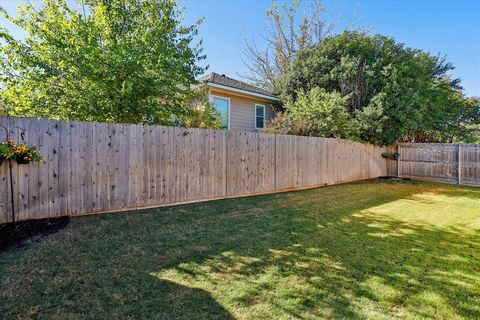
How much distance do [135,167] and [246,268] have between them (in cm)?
351

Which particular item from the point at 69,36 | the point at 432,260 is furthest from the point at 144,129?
the point at 432,260

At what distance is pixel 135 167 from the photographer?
549 cm

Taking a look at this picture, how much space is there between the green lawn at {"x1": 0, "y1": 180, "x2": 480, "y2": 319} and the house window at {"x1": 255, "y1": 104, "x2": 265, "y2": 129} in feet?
28.1

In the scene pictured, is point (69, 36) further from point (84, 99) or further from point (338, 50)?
point (338, 50)

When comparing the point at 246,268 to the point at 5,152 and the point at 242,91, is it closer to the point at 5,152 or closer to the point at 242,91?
the point at 5,152

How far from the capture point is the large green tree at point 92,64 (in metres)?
5.68

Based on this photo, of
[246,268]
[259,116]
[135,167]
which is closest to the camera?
[246,268]

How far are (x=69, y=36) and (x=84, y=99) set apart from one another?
1396mm

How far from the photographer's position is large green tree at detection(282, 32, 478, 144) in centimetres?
1182

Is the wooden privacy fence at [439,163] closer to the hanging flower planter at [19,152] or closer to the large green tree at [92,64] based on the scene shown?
the large green tree at [92,64]

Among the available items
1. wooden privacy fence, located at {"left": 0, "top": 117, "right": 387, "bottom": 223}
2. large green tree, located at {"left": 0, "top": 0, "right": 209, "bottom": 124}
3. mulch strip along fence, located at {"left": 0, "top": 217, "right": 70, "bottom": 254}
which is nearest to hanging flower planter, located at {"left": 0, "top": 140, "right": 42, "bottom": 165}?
wooden privacy fence, located at {"left": 0, "top": 117, "right": 387, "bottom": 223}

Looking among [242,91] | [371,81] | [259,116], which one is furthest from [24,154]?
[371,81]

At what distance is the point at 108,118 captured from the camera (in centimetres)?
638

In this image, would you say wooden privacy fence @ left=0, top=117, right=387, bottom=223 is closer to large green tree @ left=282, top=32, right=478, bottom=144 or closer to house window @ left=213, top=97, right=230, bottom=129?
house window @ left=213, top=97, right=230, bottom=129
